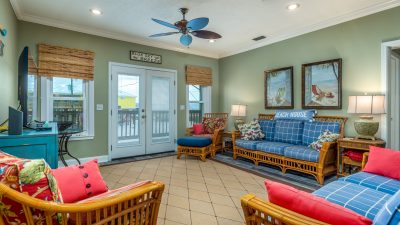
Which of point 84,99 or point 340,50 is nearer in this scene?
point 340,50

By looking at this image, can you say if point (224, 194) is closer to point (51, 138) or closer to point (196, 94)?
point (51, 138)

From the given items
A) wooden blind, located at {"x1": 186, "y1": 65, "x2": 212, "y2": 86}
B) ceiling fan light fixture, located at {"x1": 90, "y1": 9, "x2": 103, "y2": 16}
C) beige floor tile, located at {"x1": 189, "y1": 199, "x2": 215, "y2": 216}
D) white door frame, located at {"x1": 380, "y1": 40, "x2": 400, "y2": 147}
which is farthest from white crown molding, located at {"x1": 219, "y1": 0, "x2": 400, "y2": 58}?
beige floor tile, located at {"x1": 189, "y1": 199, "x2": 215, "y2": 216}

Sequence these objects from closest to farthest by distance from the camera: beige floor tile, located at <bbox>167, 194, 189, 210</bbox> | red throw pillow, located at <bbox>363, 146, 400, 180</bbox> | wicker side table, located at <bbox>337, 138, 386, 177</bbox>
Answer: red throw pillow, located at <bbox>363, 146, 400, 180</bbox>, beige floor tile, located at <bbox>167, 194, 189, 210</bbox>, wicker side table, located at <bbox>337, 138, 386, 177</bbox>

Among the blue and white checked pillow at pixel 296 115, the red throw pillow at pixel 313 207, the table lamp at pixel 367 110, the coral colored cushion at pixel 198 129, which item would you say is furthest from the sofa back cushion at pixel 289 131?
the red throw pillow at pixel 313 207

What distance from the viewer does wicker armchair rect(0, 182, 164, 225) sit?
849 mm

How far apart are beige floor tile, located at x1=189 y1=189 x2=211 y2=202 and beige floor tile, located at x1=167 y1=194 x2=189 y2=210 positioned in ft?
0.40

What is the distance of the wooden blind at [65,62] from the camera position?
12.1ft

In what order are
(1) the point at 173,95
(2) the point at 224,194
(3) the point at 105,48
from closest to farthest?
(2) the point at 224,194, (3) the point at 105,48, (1) the point at 173,95

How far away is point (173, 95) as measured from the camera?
530cm

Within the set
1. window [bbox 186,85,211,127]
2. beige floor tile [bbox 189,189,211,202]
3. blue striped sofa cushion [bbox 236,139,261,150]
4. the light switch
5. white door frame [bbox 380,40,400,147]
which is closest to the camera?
beige floor tile [bbox 189,189,211,202]

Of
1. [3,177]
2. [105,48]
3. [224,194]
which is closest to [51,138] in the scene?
[3,177]

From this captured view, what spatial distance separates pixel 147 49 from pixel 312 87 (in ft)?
11.7

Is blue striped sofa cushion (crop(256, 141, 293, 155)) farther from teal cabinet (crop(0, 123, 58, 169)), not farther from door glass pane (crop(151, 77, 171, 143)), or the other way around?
teal cabinet (crop(0, 123, 58, 169))

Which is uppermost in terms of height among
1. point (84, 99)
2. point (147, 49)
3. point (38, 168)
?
point (147, 49)
